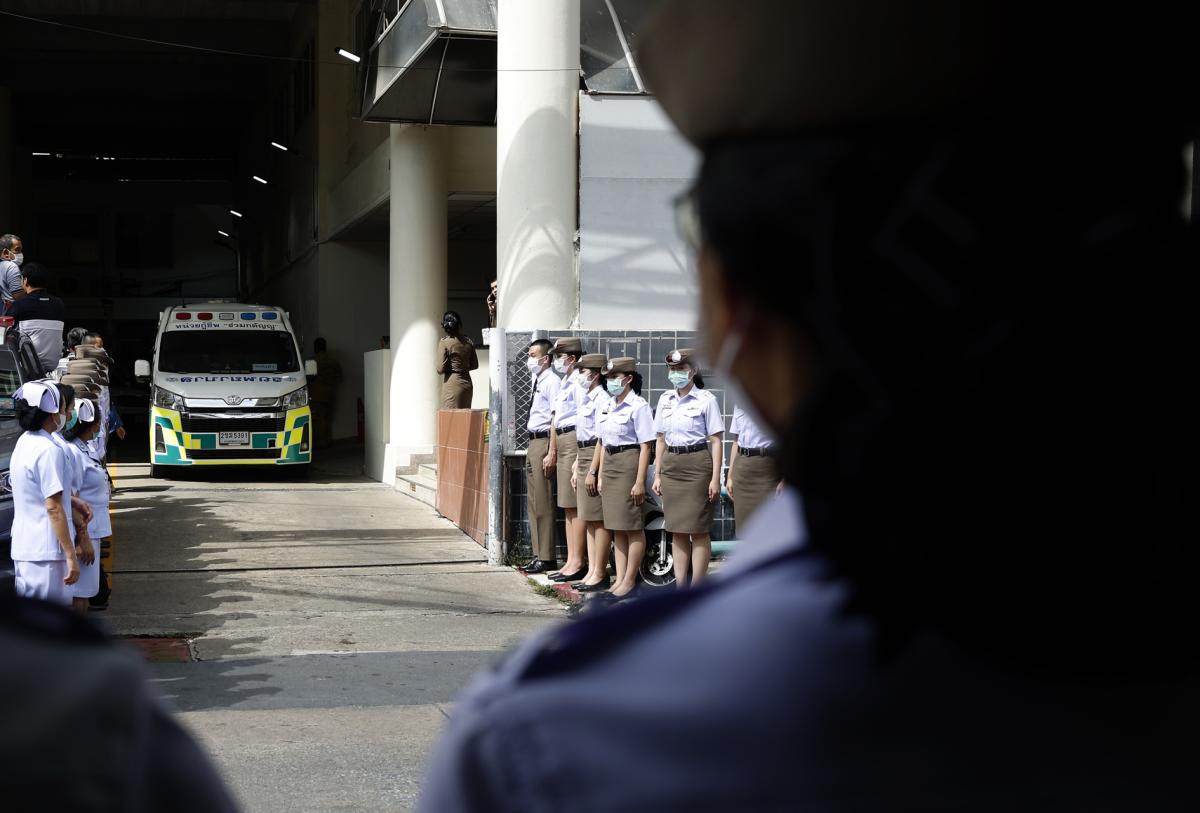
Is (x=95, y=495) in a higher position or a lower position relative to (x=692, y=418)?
lower

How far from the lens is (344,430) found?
26.2 m

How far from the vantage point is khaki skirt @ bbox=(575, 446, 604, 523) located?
1104cm

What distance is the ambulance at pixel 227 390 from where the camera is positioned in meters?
18.8

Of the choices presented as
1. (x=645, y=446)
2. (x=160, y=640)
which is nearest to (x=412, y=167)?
(x=645, y=446)

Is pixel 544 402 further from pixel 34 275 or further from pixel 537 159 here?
pixel 34 275

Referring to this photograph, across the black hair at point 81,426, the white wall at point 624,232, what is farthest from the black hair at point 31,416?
the white wall at point 624,232

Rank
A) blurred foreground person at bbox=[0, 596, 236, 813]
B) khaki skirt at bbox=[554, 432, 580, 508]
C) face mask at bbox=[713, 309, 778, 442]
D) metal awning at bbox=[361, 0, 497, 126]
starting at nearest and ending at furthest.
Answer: blurred foreground person at bbox=[0, 596, 236, 813]
face mask at bbox=[713, 309, 778, 442]
khaki skirt at bbox=[554, 432, 580, 508]
metal awning at bbox=[361, 0, 497, 126]

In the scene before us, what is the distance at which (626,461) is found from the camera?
10.5m

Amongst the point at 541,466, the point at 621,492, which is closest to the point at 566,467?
the point at 541,466

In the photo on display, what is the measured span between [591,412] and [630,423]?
65cm

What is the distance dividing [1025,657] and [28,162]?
47.3 metres

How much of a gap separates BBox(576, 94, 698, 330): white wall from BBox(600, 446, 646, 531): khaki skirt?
2883mm

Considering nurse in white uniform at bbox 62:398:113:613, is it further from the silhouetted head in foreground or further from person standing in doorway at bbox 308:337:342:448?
person standing in doorway at bbox 308:337:342:448

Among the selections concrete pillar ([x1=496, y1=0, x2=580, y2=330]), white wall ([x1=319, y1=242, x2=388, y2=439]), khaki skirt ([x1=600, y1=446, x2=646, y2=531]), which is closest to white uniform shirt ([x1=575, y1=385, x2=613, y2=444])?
khaki skirt ([x1=600, y1=446, x2=646, y2=531])
